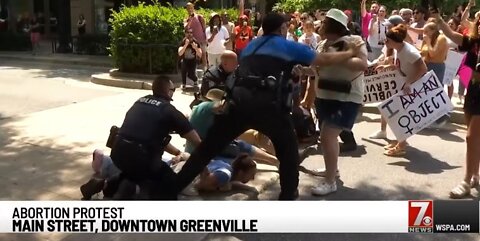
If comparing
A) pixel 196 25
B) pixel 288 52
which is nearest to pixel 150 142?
pixel 288 52

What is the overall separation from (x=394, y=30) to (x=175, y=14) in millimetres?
7361

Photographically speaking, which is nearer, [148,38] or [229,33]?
[229,33]

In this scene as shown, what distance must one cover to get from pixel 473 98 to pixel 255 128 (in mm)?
1981

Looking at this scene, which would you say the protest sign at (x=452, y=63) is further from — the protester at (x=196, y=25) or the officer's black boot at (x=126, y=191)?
the officer's black boot at (x=126, y=191)

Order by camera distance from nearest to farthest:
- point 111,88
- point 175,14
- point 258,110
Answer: point 258,110 → point 111,88 → point 175,14

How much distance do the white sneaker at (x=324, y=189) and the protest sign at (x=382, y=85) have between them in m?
2.15

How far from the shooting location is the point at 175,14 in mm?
12484

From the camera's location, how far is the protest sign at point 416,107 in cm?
635

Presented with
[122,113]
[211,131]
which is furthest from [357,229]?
[122,113]

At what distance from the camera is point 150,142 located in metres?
4.34

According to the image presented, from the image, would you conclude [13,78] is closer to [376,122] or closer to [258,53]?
[376,122]

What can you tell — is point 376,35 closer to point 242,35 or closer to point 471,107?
point 242,35

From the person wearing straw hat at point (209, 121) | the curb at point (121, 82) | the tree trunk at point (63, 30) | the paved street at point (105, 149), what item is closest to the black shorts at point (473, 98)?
the paved street at point (105, 149)

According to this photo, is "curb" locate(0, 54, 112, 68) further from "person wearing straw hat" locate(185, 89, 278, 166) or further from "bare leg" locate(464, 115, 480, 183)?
"bare leg" locate(464, 115, 480, 183)
